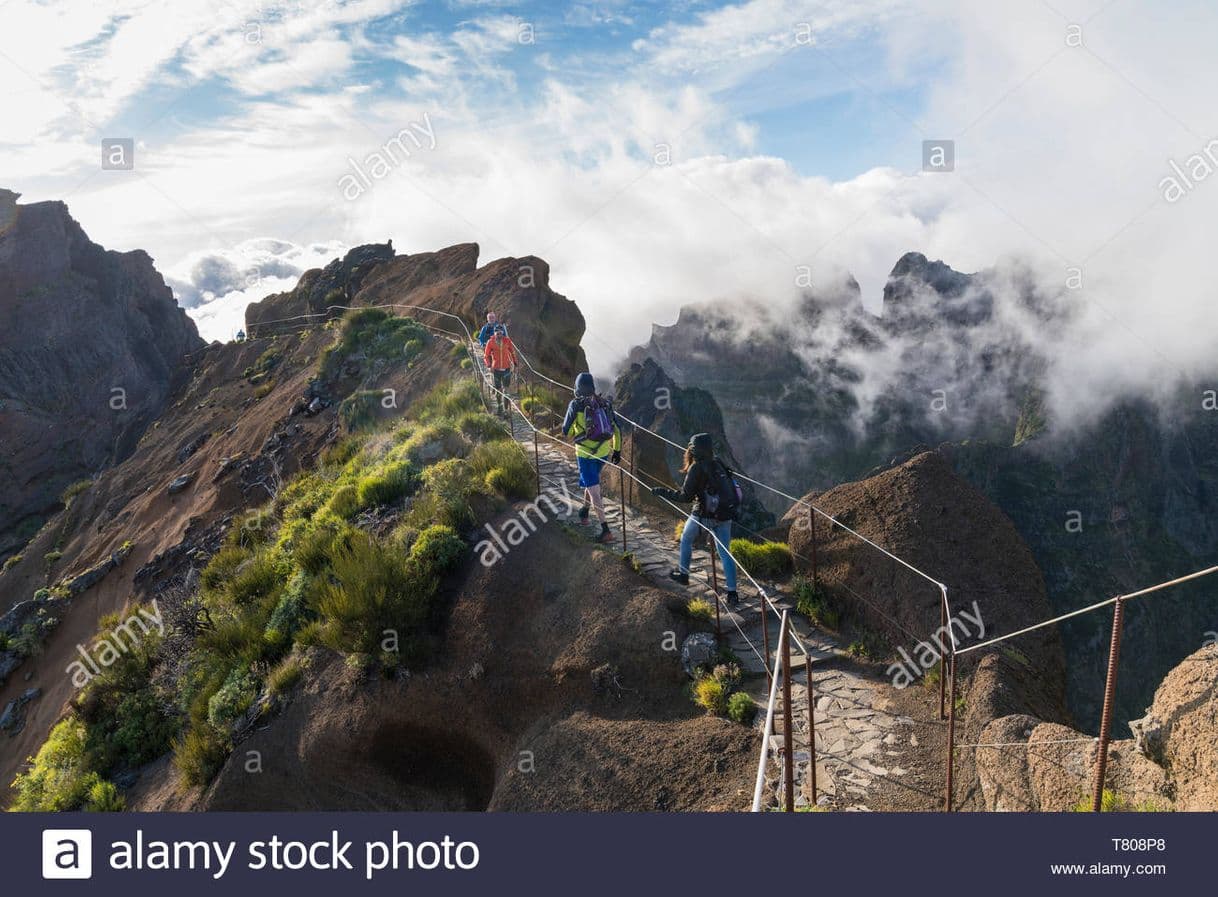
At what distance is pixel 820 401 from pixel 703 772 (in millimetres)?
→ 124141

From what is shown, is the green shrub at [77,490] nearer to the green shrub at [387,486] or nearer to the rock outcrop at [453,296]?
the rock outcrop at [453,296]

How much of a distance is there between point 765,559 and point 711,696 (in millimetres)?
2985

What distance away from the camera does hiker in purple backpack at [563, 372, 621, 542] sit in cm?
1049

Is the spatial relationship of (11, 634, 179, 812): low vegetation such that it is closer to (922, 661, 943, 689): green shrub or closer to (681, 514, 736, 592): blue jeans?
(681, 514, 736, 592): blue jeans

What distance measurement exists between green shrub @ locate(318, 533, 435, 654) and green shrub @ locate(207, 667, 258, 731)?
1209mm

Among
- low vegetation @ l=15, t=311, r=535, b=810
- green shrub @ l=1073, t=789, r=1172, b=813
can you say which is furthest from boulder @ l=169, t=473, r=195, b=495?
green shrub @ l=1073, t=789, r=1172, b=813

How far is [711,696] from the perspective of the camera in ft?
25.8

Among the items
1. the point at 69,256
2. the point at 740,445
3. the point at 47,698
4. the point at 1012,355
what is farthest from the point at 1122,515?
the point at 69,256

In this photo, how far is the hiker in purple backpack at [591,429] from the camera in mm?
10492

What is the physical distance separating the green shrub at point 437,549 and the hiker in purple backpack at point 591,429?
78.6 inches

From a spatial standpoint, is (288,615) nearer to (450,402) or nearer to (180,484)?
(450,402)

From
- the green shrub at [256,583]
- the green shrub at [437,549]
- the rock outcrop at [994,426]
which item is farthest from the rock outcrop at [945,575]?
the rock outcrop at [994,426]

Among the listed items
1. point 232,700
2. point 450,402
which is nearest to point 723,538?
point 232,700

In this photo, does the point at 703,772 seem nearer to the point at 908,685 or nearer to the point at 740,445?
the point at 908,685
